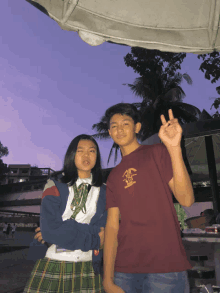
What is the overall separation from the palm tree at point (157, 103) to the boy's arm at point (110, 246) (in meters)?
18.8

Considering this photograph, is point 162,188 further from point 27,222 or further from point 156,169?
point 27,222

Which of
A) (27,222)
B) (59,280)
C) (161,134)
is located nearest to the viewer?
(161,134)

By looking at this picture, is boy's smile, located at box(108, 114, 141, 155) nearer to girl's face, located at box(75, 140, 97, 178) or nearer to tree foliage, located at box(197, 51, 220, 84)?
girl's face, located at box(75, 140, 97, 178)

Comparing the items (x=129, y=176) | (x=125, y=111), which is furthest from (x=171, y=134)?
(x=125, y=111)

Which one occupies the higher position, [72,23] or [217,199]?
[72,23]

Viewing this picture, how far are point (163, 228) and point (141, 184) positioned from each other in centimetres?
35

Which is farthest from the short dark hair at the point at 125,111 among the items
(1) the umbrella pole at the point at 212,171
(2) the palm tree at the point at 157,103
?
(2) the palm tree at the point at 157,103

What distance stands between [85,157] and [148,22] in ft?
4.13

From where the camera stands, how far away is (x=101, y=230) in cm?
209

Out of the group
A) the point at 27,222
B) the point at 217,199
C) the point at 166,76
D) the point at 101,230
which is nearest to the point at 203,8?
the point at 101,230

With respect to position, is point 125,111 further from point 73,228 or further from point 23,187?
point 23,187

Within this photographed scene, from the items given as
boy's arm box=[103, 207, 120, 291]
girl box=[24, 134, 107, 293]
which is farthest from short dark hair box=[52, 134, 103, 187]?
boy's arm box=[103, 207, 120, 291]

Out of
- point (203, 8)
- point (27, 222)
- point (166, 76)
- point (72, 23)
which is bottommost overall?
point (27, 222)

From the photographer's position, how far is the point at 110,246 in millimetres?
1854
